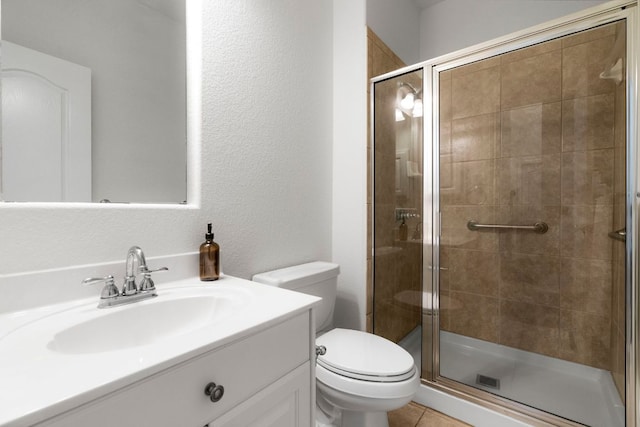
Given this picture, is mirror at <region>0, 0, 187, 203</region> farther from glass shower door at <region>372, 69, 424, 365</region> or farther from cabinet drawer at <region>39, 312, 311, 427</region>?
glass shower door at <region>372, 69, 424, 365</region>

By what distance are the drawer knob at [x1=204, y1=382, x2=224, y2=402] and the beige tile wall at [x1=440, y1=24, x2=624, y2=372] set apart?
1.42 meters

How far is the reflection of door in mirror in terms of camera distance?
2.48 ft

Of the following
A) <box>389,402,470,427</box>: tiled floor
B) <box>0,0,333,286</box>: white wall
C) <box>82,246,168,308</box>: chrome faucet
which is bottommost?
<box>389,402,470,427</box>: tiled floor

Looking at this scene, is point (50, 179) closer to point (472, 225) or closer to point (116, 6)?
point (116, 6)

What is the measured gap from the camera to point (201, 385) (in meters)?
0.56

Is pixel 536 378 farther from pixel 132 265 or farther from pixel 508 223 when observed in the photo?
pixel 132 265

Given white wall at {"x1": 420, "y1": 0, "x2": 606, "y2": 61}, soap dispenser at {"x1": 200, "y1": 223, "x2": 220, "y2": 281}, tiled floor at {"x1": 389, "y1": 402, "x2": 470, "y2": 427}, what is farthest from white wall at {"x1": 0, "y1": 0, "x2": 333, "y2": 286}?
white wall at {"x1": 420, "y1": 0, "x2": 606, "y2": 61}

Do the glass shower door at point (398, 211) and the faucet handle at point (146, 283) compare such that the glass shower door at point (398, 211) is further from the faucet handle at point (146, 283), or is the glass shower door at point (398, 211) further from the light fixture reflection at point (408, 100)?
the faucet handle at point (146, 283)

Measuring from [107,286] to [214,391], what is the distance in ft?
1.48

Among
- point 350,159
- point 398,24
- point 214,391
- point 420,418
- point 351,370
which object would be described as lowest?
point 420,418

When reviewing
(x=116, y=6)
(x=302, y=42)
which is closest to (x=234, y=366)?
(x=116, y=6)

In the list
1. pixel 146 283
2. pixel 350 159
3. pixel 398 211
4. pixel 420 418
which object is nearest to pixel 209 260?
pixel 146 283

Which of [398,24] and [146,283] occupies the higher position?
[398,24]

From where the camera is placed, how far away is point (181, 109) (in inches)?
43.3
